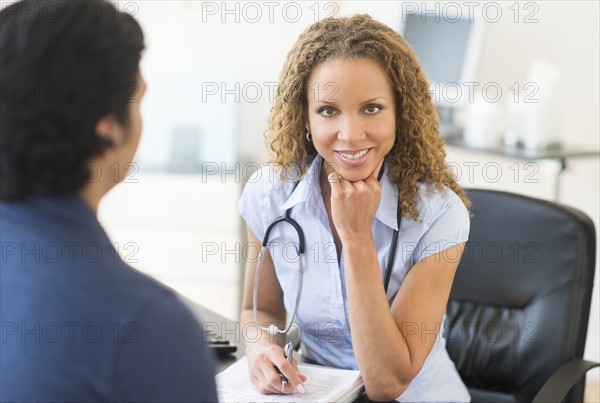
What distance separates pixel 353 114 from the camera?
1410 mm

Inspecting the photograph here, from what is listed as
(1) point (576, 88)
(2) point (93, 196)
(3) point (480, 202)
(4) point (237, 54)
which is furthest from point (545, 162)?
(2) point (93, 196)

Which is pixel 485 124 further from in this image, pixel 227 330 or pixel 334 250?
pixel 227 330

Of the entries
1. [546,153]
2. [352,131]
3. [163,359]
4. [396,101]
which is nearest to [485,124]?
[546,153]

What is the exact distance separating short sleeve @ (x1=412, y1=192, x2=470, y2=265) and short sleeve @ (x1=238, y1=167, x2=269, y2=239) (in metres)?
0.32

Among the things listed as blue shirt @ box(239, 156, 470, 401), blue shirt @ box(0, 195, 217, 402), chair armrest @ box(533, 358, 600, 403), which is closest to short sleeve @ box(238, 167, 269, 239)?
blue shirt @ box(239, 156, 470, 401)

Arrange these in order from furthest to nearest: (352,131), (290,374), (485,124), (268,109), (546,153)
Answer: (268,109)
(485,124)
(546,153)
(352,131)
(290,374)

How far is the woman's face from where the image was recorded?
55.2 inches

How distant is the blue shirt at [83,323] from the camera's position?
0.71 meters

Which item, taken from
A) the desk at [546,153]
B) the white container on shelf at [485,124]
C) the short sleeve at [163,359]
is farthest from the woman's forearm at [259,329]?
the white container on shelf at [485,124]

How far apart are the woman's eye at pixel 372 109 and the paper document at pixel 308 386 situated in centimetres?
46

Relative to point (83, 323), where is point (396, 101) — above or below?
above

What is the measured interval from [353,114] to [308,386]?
480 millimetres

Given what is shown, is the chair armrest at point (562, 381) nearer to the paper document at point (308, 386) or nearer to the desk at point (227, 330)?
the paper document at point (308, 386)

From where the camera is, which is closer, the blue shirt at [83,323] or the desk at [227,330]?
the blue shirt at [83,323]
